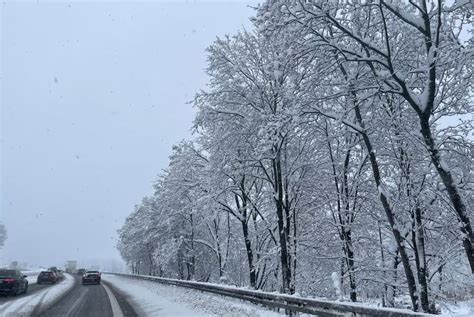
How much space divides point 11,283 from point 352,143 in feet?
61.8

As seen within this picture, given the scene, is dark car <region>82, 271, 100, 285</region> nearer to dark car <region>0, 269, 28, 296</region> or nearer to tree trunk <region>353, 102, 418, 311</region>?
→ dark car <region>0, 269, 28, 296</region>

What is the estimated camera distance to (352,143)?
14633 millimetres

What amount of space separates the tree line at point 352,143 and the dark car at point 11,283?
1031 cm

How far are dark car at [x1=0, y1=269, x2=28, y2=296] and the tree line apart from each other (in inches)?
406

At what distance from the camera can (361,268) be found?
52.5 feet

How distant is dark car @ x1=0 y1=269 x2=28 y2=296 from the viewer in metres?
21.9

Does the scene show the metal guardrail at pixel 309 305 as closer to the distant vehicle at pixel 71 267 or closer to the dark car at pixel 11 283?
the dark car at pixel 11 283

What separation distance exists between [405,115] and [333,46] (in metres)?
4.81

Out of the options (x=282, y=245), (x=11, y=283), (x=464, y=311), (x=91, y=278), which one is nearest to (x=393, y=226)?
(x=464, y=311)

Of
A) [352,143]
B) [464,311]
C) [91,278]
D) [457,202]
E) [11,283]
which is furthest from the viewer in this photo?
[91,278]

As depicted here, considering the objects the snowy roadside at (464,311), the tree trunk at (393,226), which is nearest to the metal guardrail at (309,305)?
the snowy roadside at (464,311)

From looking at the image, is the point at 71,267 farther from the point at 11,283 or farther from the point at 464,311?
the point at 464,311

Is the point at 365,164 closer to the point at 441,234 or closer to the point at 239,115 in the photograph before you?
the point at 441,234

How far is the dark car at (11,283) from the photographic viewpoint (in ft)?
71.9
